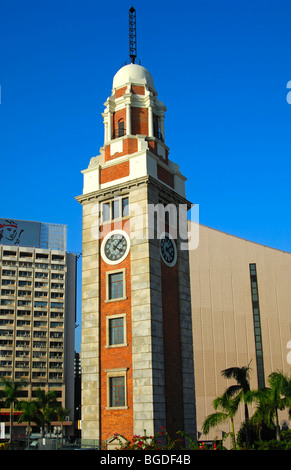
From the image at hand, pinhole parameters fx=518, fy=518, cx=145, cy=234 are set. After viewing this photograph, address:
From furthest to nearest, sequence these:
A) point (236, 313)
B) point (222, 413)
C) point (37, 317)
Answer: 1. point (37, 317)
2. point (236, 313)
3. point (222, 413)

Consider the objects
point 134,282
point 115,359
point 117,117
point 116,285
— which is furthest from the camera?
point 117,117

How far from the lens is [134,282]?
3045 centimetres

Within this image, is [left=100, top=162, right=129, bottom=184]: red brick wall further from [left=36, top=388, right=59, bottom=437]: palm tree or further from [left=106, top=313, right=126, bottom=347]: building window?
[left=36, top=388, right=59, bottom=437]: palm tree

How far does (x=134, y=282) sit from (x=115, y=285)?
1727 millimetres

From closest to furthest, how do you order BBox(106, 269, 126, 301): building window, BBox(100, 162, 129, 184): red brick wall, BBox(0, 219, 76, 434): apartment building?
BBox(106, 269, 126, 301): building window
BBox(100, 162, 129, 184): red brick wall
BBox(0, 219, 76, 434): apartment building

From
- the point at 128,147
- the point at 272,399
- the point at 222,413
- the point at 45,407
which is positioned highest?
the point at 128,147

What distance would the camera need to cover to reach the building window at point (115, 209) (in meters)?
32.7

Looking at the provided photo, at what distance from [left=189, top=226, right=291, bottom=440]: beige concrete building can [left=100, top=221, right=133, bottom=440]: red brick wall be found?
1019 inches

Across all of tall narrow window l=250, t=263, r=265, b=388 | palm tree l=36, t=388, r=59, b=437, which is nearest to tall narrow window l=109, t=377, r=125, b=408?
tall narrow window l=250, t=263, r=265, b=388

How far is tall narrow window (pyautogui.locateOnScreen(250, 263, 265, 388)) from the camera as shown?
52531 millimetres

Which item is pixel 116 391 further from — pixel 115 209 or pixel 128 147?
pixel 128 147

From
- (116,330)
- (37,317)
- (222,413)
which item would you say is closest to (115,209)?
(116,330)

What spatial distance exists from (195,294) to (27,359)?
1932 inches
